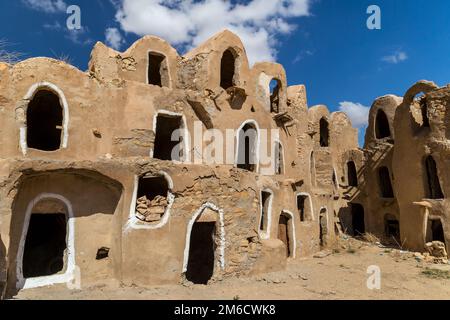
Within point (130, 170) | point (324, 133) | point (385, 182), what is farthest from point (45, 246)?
point (385, 182)

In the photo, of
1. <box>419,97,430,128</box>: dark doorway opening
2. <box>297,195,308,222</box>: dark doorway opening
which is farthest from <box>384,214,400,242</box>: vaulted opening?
<box>297,195,308,222</box>: dark doorway opening

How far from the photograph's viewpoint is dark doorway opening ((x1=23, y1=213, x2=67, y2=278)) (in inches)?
488

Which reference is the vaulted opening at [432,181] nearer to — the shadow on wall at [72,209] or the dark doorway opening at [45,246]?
the shadow on wall at [72,209]

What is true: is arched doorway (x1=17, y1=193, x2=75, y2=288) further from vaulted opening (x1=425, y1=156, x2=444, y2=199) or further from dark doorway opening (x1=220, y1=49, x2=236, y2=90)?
vaulted opening (x1=425, y1=156, x2=444, y2=199)

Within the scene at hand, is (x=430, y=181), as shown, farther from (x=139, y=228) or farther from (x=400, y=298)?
(x=139, y=228)

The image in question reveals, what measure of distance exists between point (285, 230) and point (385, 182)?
436 inches

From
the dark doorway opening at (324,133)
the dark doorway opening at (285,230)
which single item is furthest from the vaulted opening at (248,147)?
the dark doorway opening at (324,133)

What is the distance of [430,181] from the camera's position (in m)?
18.8

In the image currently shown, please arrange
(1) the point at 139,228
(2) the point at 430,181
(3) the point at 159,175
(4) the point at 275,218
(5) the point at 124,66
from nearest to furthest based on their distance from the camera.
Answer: (1) the point at 139,228
(3) the point at 159,175
(5) the point at 124,66
(4) the point at 275,218
(2) the point at 430,181

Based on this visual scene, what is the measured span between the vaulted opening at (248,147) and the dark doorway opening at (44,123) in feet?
27.4

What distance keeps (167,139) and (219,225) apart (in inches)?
279

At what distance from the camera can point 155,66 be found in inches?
674

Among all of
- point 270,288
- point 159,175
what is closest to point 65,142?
point 159,175

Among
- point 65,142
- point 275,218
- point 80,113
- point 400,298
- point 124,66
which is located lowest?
point 400,298
